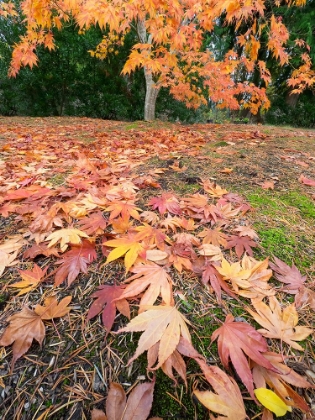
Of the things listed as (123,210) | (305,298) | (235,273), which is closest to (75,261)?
(123,210)

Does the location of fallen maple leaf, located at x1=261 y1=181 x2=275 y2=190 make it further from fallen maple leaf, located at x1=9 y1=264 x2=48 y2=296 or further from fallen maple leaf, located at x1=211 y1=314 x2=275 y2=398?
fallen maple leaf, located at x1=9 y1=264 x2=48 y2=296

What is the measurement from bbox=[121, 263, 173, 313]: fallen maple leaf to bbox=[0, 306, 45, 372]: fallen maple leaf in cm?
28

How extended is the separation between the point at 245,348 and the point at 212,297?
0.22 m

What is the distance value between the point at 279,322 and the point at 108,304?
59 centimetres

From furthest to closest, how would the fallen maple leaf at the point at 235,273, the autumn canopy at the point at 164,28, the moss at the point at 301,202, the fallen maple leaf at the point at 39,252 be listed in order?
1. the autumn canopy at the point at 164,28
2. the moss at the point at 301,202
3. the fallen maple leaf at the point at 39,252
4. the fallen maple leaf at the point at 235,273

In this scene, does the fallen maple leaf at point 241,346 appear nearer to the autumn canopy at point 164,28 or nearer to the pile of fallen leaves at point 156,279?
the pile of fallen leaves at point 156,279

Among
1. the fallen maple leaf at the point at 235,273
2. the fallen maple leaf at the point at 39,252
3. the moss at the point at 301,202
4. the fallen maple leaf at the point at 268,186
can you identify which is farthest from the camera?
the fallen maple leaf at the point at 268,186

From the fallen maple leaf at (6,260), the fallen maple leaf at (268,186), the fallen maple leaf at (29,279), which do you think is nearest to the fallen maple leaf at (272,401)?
the fallen maple leaf at (29,279)

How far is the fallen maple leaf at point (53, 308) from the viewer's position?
81cm

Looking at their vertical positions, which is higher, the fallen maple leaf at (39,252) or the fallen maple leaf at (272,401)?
the fallen maple leaf at (39,252)

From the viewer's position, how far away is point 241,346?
699 mm

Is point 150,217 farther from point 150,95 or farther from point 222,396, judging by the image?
point 150,95

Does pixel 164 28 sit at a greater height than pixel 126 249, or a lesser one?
greater

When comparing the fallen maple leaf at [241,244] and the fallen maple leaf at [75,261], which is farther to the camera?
the fallen maple leaf at [241,244]
